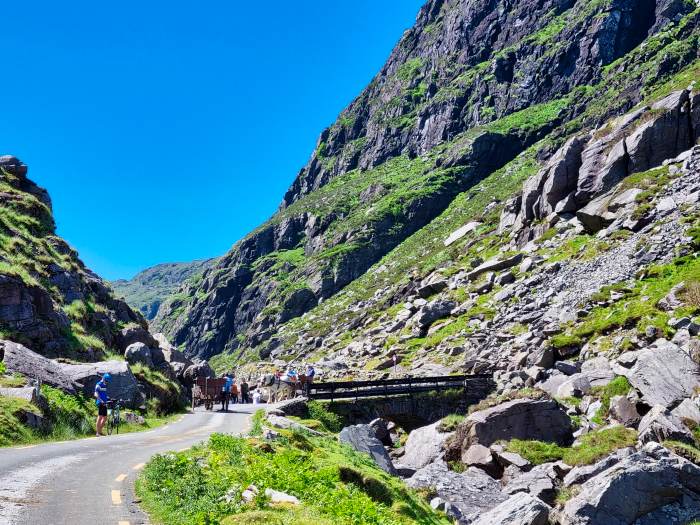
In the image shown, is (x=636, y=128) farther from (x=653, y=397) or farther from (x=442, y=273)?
(x=653, y=397)

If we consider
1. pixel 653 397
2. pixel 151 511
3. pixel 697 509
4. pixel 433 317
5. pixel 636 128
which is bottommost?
pixel 697 509

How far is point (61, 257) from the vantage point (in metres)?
37.9

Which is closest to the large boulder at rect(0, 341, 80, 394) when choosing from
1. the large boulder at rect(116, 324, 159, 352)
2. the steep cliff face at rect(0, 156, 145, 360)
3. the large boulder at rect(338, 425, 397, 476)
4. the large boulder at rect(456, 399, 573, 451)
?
the steep cliff face at rect(0, 156, 145, 360)

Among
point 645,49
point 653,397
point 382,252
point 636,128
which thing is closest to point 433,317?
point 636,128

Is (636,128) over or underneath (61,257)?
over

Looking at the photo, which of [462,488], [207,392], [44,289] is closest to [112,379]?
[44,289]

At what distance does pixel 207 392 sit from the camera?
3856 centimetres

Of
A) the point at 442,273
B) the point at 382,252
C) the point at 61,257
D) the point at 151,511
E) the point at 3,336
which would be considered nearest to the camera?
the point at 151,511

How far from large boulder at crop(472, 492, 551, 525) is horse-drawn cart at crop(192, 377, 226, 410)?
25.8m

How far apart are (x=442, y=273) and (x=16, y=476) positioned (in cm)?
6530

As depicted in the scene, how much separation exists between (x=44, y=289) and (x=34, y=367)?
8800 millimetres

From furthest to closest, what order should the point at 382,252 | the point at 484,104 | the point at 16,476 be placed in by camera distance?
the point at 484,104, the point at 382,252, the point at 16,476

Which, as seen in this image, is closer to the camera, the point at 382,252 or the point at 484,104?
the point at 382,252

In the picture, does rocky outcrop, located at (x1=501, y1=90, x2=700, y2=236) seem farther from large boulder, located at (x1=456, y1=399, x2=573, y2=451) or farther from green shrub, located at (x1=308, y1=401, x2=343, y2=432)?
green shrub, located at (x1=308, y1=401, x2=343, y2=432)
